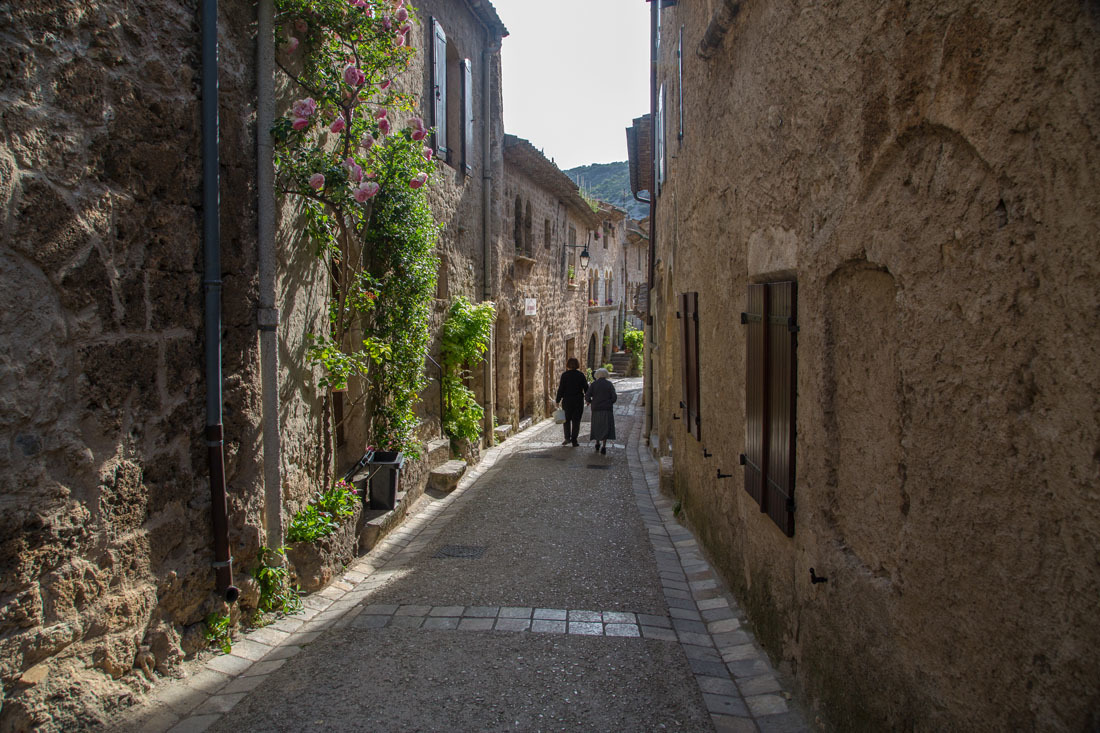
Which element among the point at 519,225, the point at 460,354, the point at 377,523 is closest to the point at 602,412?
the point at 460,354

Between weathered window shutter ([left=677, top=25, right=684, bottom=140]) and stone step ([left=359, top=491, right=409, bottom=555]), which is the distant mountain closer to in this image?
weathered window shutter ([left=677, top=25, right=684, bottom=140])

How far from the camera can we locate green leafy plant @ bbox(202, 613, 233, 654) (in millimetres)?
4047

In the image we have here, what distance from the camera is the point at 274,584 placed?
15.3 feet

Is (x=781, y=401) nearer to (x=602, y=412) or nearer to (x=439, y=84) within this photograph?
(x=439, y=84)

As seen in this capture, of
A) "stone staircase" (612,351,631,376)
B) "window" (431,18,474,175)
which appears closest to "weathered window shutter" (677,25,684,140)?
"window" (431,18,474,175)

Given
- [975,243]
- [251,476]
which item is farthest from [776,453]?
[251,476]

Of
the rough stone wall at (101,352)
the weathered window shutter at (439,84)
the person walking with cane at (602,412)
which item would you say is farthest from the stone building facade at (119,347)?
the person walking with cane at (602,412)

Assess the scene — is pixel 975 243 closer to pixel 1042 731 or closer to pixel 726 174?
pixel 1042 731

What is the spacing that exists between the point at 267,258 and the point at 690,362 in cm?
380

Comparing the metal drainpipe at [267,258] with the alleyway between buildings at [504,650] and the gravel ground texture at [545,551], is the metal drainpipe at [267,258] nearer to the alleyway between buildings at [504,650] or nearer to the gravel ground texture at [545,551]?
the alleyway between buildings at [504,650]

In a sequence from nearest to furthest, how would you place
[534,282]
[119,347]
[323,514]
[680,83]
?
1. [119,347]
2. [323,514]
3. [680,83]
4. [534,282]

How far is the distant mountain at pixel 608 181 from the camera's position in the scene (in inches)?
2548

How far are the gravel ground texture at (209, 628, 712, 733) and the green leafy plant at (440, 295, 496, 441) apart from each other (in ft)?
18.5

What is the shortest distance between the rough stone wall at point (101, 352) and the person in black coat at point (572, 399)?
28.4 feet
